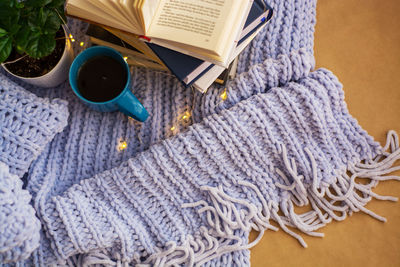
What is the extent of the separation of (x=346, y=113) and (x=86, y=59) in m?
0.66

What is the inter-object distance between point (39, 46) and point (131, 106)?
0.73 ft

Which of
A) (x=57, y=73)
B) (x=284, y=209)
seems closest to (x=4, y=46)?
(x=57, y=73)

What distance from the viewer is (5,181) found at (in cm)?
66

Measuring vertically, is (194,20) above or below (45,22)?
above

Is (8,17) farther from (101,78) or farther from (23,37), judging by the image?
(101,78)

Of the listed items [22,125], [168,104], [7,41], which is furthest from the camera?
[168,104]

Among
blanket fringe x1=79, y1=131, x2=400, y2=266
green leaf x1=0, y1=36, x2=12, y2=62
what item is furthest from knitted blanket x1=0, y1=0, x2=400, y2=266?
green leaf x1=0, y1=36, x2=12, y2=62

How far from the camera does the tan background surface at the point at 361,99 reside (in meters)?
0.79

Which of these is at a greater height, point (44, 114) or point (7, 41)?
point (7, 41)

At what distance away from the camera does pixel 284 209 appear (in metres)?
0.80

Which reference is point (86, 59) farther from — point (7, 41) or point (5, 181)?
point (5, 181)

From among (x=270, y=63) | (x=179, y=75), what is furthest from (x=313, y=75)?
(x=179, y=75)

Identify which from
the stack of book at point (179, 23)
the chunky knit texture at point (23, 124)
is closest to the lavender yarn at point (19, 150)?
the chunky knit texture at point (23, 124)

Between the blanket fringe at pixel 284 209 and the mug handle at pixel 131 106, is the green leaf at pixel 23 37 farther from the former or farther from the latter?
the blanket fringe at pixel 284 209
